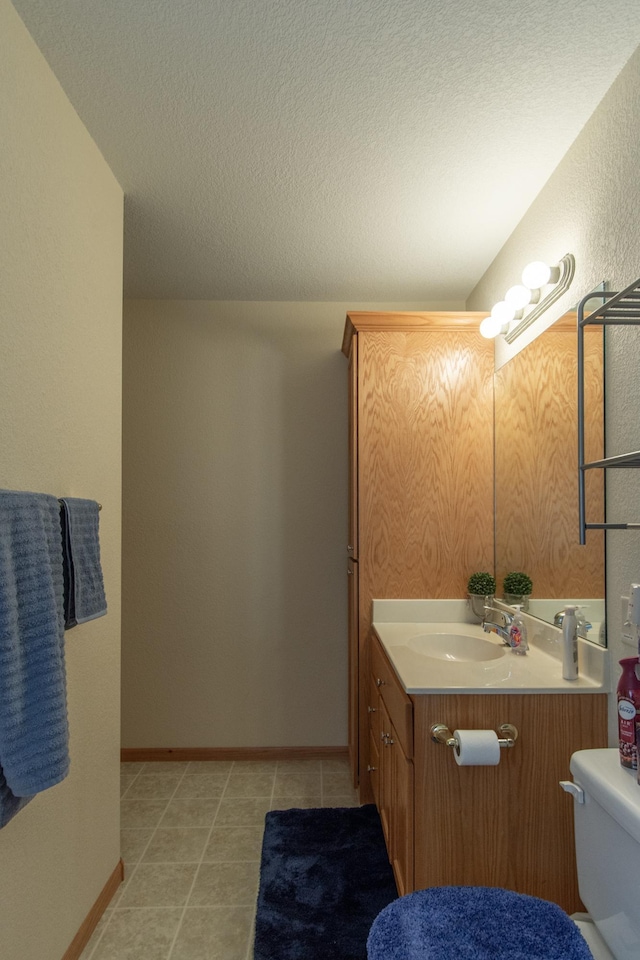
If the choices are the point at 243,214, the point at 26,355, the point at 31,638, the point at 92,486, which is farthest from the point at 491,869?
the point at 243,214

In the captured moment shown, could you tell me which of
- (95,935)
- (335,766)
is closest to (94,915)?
(95,935)

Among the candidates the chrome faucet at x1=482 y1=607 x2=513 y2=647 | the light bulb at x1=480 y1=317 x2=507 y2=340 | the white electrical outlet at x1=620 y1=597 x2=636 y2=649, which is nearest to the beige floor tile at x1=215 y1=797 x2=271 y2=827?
the chrome faucet at x1=482 y1=607 x2=513 y2=647

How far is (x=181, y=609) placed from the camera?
3135 mm

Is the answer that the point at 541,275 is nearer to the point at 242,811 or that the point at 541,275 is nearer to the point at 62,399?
the point at 62,399

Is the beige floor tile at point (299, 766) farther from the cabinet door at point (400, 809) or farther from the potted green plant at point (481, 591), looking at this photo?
the potted green plant at point (481, 591)

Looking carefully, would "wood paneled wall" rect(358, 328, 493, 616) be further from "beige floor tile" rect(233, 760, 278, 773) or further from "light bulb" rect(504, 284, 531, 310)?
"beige floor tile" rect(233, 760, 278, 773)

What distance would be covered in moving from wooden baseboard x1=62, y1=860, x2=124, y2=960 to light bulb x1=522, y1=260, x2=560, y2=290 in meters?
2.41

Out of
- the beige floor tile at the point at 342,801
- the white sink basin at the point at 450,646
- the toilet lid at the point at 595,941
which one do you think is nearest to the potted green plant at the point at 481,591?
the white sink basin at the point at 450,646

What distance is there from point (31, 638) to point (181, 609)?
1.91 metres

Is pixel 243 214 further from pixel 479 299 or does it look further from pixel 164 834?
pixel 164 834

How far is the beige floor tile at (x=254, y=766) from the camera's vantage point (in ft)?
9.81

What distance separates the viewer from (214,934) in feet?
5.96

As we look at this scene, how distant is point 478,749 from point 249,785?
170 cm

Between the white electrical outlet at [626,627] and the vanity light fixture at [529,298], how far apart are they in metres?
1.01
